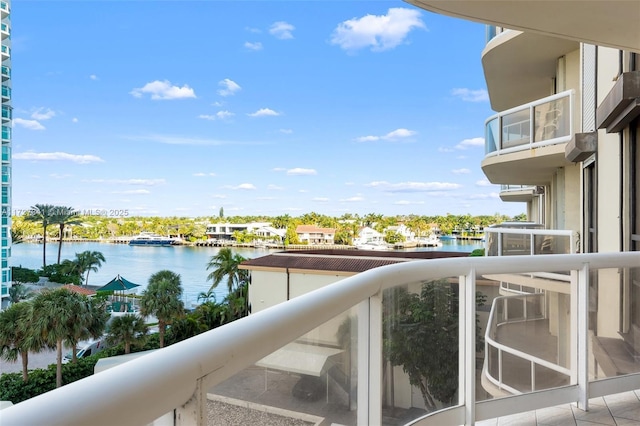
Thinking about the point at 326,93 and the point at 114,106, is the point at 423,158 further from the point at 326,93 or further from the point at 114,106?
the point at 114,106

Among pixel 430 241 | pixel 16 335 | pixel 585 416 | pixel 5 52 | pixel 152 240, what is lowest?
pixel 16 335

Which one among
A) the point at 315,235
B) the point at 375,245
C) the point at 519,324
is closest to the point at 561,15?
the point at 519,324

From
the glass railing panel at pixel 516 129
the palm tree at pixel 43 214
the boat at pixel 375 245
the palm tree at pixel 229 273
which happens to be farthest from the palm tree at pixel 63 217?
the glass railing panel at pixel 516 129

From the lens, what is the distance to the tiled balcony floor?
9.22ft

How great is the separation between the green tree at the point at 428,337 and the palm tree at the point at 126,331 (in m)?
30.5

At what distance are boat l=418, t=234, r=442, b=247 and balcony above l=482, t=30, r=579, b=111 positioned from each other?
200ft

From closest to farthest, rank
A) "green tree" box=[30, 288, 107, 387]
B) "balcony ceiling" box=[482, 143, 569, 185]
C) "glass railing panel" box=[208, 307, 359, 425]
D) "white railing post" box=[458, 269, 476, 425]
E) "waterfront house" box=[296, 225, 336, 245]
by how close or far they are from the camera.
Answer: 1. "glass railing panel" box=[208, 307, 359, 425]
2. "white railing post" box=[458, 269, 476, 425]
3. "balcony ceiling" box=[482, 143, 569, 185]
4. "green tree" box=[30, 288, 107, 387]
5. "waterfront house" box=[296, 225, 336, 245]

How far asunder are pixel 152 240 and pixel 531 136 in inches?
3542

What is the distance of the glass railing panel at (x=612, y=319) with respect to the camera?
118 inches

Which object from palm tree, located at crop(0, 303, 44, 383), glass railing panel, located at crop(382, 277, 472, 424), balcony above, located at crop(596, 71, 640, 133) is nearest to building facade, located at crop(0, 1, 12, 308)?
palm tree, located at crop(0, 303, 44, 383)

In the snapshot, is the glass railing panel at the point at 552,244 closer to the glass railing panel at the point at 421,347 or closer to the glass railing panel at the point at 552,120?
the glass railing panel at the point at 552,120

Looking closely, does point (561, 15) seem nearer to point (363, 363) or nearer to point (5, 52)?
point (363, 363)

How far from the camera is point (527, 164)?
10.6 m

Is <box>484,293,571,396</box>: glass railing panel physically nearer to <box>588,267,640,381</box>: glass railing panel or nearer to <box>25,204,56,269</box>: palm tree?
<box>588,267,640,381</box>: glass railing panel
